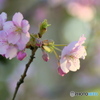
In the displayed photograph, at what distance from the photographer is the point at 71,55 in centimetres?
96

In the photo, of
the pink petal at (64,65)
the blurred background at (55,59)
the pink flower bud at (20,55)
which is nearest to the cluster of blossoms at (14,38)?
the pink flower bud at (20,55)

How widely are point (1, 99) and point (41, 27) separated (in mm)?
1557

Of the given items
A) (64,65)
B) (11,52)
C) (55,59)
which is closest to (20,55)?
(11,52)

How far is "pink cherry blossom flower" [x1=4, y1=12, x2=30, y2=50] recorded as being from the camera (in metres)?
0.89

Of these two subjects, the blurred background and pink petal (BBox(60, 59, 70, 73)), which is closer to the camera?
pink petal (BBox(60, 59, 70, 73))

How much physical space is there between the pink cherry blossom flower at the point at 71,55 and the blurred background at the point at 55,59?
4.42ft

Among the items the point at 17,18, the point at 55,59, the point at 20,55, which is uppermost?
the point at 55,59

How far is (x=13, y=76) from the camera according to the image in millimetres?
2727

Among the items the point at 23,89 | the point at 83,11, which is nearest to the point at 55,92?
the point at 23,89

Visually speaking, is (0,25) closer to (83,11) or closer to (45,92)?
(45,92)

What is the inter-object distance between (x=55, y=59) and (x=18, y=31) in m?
2.57

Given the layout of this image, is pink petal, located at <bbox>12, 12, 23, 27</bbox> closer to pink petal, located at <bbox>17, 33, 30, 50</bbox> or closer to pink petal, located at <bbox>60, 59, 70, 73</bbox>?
pink petal, located at <bbox>17, 33, 30, 50</bbox>

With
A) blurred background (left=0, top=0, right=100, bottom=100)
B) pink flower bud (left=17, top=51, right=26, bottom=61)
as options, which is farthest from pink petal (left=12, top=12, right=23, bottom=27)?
blurred background (left=0, top=0, right=100, bottom=100)

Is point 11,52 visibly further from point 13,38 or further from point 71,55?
point 71,55
